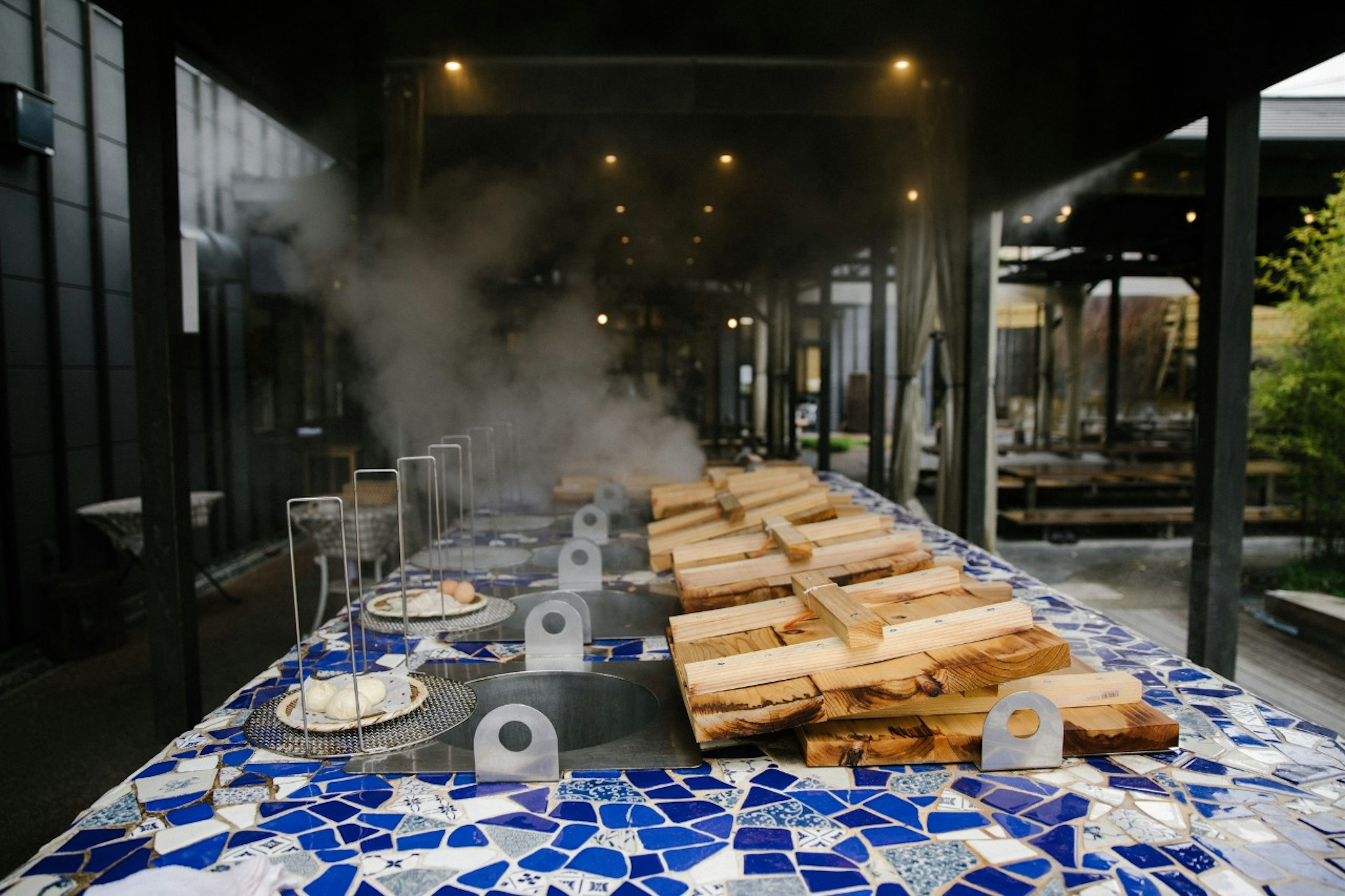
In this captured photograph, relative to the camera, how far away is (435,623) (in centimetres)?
194

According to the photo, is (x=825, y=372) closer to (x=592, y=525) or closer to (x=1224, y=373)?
(x=1224, y=373)

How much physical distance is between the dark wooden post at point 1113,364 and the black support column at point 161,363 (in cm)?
1325

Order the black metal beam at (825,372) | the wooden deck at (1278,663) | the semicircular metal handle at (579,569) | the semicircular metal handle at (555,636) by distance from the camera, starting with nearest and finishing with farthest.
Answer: the semicircular metal handle at (555,636) < the semicircular metal handle at (579,569) < the wooden deck at (1278,663) < the black metal beam at (825,372)

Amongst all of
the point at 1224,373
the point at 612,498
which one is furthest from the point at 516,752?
the point at 1224,373

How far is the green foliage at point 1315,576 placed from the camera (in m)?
5.77

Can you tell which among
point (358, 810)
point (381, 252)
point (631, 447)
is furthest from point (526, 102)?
point (358, 810)

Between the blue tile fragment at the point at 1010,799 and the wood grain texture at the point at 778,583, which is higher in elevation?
the wood grain texture at the point at 778,583

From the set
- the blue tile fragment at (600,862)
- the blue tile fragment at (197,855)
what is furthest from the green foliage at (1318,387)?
the blue tile fragment at (197,855)

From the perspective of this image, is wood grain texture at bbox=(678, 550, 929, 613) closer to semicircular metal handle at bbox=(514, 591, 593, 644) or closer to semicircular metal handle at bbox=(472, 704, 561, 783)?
semicircular metal handle at bbox=(514, 591, 593, 644)

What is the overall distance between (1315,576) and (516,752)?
265 inches

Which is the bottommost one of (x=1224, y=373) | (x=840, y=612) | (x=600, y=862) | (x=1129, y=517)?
(x=1129, y=517)

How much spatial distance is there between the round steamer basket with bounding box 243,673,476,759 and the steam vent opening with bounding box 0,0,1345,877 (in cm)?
1

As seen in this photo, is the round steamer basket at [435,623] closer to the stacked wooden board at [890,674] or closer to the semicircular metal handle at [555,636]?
the semicircular metal handle at [555,636]

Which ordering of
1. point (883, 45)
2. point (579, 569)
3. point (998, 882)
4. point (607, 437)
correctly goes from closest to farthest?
point (998, 882), point (579, 569), point (883, 45), point (607, 437)
